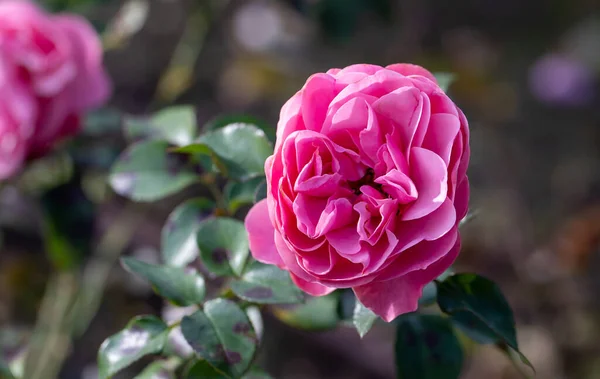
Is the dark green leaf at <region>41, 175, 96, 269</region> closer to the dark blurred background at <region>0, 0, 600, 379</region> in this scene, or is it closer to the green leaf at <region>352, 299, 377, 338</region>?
the dark blurred background at <region>0, 0, 600, 379</region>

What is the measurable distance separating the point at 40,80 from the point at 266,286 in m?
0.45

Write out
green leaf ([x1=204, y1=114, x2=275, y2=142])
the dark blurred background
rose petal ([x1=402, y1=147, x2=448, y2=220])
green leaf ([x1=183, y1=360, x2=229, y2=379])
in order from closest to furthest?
1. rose petal ([x1=402, y1=147, x2=448, y2=220])
2. green leaf ([x1=183, y1=360, x2=229, y2=379])
3. green leaf ([x1=204, y1=114, x2=275, y2=142])
4. the dark blurred background

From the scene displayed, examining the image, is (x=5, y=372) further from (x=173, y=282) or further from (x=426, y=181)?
(x=426, y=181)

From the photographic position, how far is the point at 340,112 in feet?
1.59

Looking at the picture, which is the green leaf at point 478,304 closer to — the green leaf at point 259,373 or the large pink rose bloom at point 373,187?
the large pink rose bloom at point 373,187

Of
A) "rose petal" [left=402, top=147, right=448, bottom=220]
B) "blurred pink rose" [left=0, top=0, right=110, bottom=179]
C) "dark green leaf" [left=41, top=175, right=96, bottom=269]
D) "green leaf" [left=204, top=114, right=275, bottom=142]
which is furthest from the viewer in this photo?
"dark green leaf" [left=41, top=175, right=96, bottom=269]

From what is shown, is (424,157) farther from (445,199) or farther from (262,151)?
(262,151)

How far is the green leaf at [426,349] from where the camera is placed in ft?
2.08

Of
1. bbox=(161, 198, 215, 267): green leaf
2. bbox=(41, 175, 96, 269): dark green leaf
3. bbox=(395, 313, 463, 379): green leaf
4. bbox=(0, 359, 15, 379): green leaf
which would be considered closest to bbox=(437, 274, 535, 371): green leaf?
bbox=(395, 313, 463, 379): green leaf

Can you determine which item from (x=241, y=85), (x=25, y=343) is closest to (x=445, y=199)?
(x=25, y=343)

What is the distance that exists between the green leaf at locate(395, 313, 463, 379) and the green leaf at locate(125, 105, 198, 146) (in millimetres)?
307

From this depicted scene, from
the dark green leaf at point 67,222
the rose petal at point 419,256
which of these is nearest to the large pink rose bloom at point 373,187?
the rose petal at point 419,256

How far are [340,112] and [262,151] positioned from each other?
0.54ft

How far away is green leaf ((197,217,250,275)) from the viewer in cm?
62
